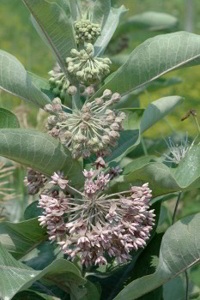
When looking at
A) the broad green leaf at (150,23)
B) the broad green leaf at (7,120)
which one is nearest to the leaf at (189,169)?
the broad green leaf at (7,120)

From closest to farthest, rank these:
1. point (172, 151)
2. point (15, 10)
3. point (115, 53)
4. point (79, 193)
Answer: point (79, 193), point (172, 151), point (115, 53), point (15, 10)

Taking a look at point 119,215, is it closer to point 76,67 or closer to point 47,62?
point 76,67

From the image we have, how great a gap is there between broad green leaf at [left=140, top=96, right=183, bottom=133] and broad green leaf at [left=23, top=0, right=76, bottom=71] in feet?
0.65

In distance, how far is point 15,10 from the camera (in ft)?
24.6

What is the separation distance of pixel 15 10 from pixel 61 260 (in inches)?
234

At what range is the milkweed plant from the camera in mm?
1748

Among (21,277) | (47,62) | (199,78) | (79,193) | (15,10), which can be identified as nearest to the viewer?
(21,277)

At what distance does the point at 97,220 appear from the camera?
69.6 inches

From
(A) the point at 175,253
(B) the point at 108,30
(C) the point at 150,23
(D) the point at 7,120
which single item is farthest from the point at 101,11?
(C) the point at 150,23

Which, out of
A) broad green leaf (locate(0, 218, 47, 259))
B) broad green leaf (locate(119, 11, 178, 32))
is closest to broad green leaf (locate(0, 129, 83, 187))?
broad green leaf (locate(0, 218, 47, 259))

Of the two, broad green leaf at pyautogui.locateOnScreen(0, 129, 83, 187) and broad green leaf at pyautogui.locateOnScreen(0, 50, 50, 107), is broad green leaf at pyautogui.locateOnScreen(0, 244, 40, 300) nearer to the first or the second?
broad green leaf at pyautogui.locateOnScreen(0, 129, 83, 187)

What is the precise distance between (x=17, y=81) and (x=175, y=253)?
0.46m

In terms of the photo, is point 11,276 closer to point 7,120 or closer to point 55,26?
point 7,120

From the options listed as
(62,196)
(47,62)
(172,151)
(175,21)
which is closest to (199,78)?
(175,21)
